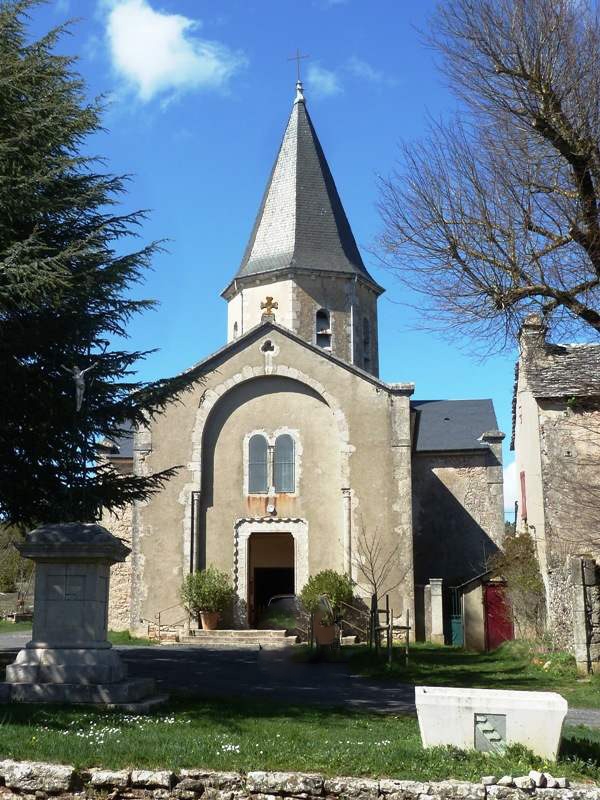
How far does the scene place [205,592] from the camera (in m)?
21.5

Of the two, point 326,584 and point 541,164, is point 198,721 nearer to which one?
point 541,164

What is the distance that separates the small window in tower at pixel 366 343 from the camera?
99.5 feet

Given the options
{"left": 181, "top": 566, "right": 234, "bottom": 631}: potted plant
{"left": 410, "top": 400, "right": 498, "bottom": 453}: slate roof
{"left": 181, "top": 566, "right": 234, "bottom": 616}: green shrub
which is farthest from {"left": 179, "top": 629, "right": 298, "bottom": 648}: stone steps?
{"left": 410, "top": 400, "right": 498, "bottom": 453}: slate roof

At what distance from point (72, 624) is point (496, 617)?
560 inches

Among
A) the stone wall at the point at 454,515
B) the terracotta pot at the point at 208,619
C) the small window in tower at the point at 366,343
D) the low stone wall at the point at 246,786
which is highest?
the small window in tower at the point at 366,343

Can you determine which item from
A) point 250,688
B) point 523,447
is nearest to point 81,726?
point 250,688

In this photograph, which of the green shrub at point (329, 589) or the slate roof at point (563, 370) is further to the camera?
the green shrub at point (329, 589)

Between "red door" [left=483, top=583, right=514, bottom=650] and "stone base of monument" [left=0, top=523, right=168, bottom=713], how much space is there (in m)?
13.1

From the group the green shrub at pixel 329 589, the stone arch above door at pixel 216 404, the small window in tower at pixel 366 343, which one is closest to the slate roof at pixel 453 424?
the small window in tower at pixel 366 343

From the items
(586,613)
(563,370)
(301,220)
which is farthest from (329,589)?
(301,220)

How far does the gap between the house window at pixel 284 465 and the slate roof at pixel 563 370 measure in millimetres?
6701

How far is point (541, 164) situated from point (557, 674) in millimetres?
9129

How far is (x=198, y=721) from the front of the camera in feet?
29.7

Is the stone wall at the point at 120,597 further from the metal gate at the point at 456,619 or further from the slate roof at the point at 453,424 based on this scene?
the slate roof at the point at 453,424
